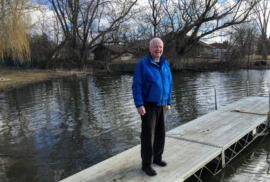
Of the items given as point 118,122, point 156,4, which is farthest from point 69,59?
point 118,122

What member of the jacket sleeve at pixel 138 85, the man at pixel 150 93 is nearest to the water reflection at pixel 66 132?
the man at pixel 150 93

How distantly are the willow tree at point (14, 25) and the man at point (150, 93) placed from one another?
17.2 meters

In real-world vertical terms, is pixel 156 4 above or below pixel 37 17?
above

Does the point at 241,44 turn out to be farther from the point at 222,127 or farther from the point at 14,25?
the point at 222,127

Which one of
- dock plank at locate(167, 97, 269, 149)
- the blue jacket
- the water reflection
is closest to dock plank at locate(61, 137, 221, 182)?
dock plank at locate(167, 97, 269, 149)

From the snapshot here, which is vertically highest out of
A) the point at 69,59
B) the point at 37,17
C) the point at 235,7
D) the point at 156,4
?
the point at 156,4

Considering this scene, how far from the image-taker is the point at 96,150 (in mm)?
5336

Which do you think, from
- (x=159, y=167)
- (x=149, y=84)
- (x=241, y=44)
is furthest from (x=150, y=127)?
(x=241, y=44)

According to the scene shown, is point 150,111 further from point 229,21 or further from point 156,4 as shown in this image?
point 156,4

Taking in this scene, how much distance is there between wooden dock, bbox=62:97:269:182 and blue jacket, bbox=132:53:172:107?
3.40 feet

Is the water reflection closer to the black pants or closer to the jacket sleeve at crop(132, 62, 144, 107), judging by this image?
the black pants

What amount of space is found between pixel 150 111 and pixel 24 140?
15.2 ft

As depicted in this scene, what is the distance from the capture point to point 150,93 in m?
3.04

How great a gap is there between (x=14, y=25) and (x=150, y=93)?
17.8 meters
